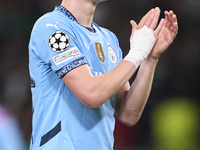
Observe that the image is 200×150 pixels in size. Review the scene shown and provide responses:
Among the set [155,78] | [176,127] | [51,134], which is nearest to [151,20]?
[51,134]

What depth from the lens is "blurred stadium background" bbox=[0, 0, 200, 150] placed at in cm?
498

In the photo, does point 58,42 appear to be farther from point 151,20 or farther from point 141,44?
point 151,20

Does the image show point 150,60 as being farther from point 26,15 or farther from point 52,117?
point 26,15

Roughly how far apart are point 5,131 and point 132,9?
3.72m

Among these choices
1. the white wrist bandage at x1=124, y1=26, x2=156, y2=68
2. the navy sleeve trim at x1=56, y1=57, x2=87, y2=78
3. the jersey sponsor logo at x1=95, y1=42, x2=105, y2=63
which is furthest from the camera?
the jersey sponsor logo at x1=95, y1=42, x2=105, y2=63

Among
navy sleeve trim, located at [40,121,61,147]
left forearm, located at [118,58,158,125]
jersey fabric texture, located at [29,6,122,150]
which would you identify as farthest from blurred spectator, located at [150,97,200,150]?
navy sleeve trim, located at [40,121,61,147]

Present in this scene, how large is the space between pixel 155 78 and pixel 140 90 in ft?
11.5

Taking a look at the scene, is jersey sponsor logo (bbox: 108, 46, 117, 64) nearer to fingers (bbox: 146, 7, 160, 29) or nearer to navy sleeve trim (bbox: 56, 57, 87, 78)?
fingers (bbox: 146, 7, 160, 29)

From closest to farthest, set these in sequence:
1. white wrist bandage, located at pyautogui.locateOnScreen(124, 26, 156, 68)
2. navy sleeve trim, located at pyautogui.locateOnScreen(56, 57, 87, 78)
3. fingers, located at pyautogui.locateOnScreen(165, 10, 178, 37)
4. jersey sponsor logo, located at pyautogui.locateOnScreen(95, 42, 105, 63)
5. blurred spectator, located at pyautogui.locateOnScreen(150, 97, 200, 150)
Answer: navy sleeve trim, located at pyautogui.locateOnScreen(56, 57, 87, 78)
white wrist bandage, located at pyautogui.locateOnScreen(124, 26, 156, 68)
jersey sponsor logo, located at pyautogui.locateOnScreen(95, 42, 105, 63)
fingers, located at pyautogui.locateOnScreen(165, 10, 178, 37)
blurred spectator, located at pyautogui.locateOnScreen(150, 97, 200, 150)

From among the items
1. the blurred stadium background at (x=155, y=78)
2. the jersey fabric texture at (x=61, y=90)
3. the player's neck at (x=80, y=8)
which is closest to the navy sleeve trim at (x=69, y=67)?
the jersey fabric texture at (x=61, y=90)

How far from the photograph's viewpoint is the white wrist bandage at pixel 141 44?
1.82 m

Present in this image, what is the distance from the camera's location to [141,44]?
190 centimetres

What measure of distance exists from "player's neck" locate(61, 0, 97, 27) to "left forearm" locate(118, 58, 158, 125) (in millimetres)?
466

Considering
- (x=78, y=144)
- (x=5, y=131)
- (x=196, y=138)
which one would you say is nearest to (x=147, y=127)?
(x=196, y=138)
